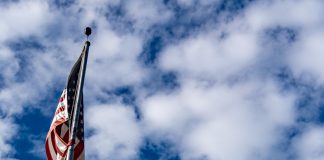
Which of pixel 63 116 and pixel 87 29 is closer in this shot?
pixel 63 116

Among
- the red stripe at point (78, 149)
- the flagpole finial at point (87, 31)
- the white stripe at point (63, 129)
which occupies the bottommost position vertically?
the red stripe at point (78, 149)

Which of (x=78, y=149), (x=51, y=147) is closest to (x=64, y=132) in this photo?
(x=51, y=147)

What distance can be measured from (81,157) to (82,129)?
1189mm

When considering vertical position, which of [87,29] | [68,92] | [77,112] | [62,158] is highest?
[87,29]

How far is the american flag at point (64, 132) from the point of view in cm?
2195

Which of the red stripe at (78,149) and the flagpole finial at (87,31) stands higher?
the flagpole finial at (87,31)

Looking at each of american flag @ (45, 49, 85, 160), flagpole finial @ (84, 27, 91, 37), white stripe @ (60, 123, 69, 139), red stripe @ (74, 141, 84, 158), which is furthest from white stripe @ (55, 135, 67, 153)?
flagpole finial @ (84, 27, 91, 37)

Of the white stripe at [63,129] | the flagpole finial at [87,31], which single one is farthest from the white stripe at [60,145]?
the flagpole finial at [87,31]

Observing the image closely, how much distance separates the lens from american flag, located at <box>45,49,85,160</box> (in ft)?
72.0

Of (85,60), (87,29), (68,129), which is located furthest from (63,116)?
(87,29)

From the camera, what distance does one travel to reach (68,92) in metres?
23.7

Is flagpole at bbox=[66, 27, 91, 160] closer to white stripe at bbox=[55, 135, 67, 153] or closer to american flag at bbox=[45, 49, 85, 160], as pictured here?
american flag at bbox=[45, 49, 85, 160]

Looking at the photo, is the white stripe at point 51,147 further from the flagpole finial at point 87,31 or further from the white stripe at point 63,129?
the flagpole finial at point 87,31

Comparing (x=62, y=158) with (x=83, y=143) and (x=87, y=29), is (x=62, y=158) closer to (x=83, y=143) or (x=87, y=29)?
(x=83, y=143)
